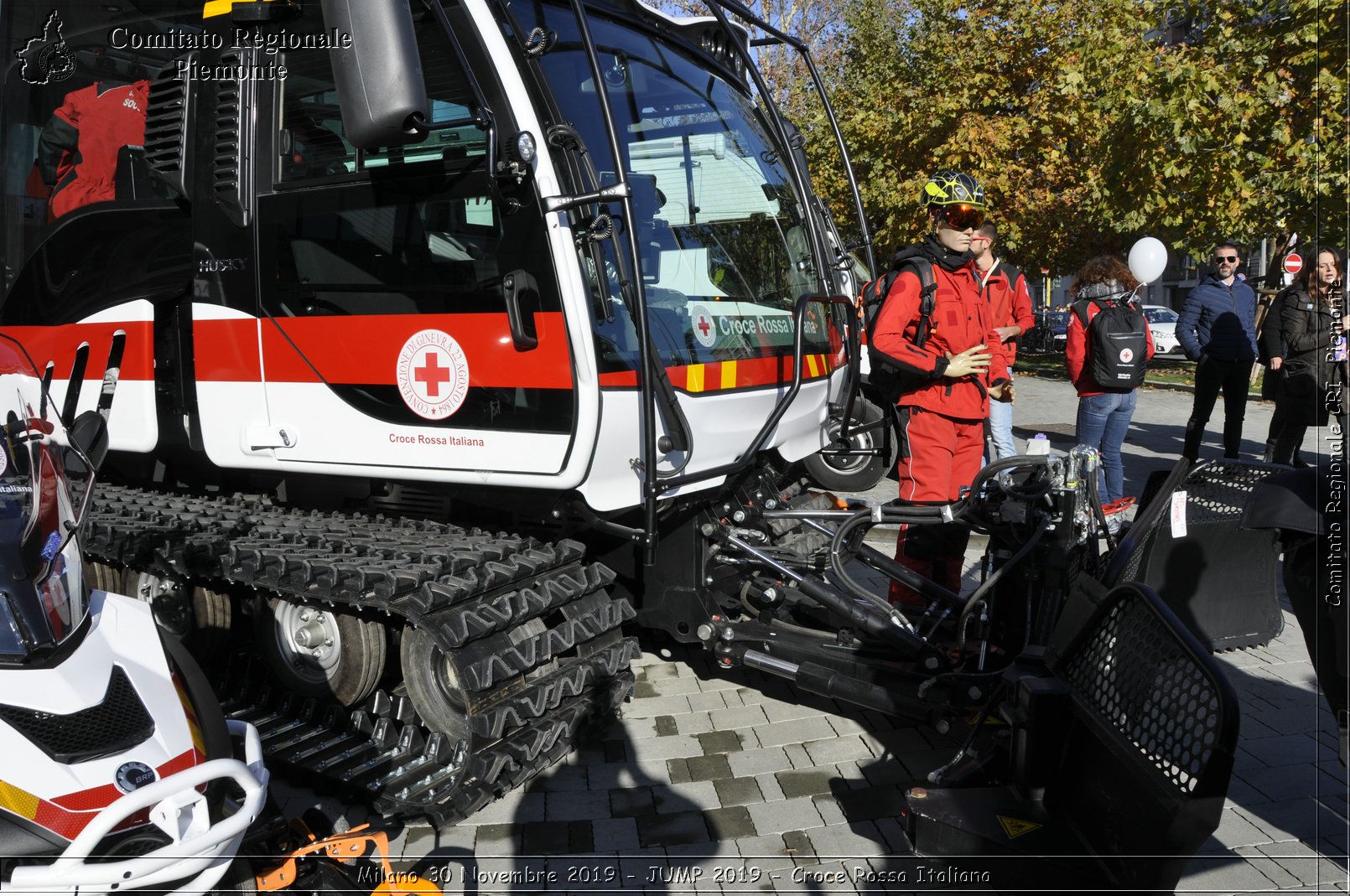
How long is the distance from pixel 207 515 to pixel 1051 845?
3.26 m

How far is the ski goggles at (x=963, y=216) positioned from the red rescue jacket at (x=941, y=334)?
0.22m

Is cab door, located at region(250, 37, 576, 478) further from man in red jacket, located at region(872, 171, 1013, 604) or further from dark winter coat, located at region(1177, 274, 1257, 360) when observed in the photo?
dark winter coat, located at region(1177, 274, 1257, 360)

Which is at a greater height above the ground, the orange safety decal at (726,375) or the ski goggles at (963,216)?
the ski goggles at (963,216)

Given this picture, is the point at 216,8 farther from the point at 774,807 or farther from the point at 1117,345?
the point at 1117,345

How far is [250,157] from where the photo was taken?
3.86 meters

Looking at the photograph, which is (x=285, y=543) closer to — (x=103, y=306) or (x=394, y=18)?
(x=103, y=306)

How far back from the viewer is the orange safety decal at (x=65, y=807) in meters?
2.13

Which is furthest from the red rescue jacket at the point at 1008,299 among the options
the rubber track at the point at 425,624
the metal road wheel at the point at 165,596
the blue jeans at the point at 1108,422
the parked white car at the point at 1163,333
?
the parked white car at the point at 1163,333

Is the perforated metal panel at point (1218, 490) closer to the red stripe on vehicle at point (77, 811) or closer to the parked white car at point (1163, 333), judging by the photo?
the red stripe on vehicle at point (77, 811)

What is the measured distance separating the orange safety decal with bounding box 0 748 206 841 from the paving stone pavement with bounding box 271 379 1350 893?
898mm

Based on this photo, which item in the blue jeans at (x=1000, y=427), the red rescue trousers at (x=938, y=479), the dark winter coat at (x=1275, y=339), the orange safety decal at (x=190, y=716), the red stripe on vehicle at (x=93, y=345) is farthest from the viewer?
the dark winter coat at (x=1275, y=339)

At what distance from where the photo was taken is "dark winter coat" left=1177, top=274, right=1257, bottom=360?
8812mm

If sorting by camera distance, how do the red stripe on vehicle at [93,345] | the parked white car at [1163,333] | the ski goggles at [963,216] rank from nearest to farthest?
the red stripe on vehicle at [93,345] < the ski goggles at [963,216] < the parked white car at [1163,333]

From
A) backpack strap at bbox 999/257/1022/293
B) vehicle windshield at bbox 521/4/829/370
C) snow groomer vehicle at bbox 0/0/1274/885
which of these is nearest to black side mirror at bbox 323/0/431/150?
snow groomer vehicle at bbox 0/0/1274/885
